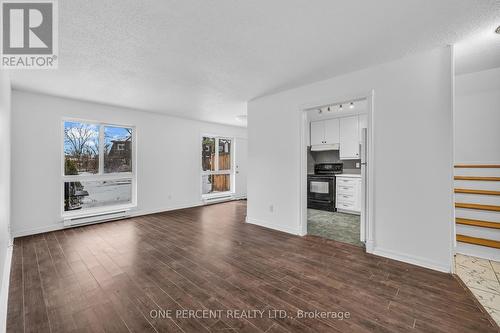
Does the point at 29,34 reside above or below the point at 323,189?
above

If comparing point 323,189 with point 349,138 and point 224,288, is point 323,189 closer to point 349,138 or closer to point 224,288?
point 349,138

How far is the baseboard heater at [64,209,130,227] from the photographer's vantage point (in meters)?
4.13

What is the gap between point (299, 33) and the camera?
216 cm

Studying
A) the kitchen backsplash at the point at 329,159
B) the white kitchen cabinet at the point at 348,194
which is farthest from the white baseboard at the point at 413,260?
the kitchen backsplash at the point at 329,159

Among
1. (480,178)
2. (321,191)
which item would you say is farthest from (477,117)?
Result: (321,191)

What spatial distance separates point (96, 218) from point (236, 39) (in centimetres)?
439

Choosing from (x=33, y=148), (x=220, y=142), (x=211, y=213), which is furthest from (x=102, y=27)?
(x=220, y=142)

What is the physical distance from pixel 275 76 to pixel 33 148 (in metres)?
4.38

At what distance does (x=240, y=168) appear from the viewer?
24.8 ft

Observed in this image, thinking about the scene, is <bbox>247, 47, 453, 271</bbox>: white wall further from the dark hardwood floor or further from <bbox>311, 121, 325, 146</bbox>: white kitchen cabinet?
<bbox>311, 121, 325, 146</bbox>: white kitchen cabinet

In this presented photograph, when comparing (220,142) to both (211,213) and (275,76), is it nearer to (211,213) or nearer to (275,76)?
(211,213)

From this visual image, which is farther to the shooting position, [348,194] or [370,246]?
[348,194]

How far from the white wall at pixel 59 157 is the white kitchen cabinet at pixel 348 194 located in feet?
12.8

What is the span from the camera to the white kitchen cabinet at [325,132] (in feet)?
19.1
